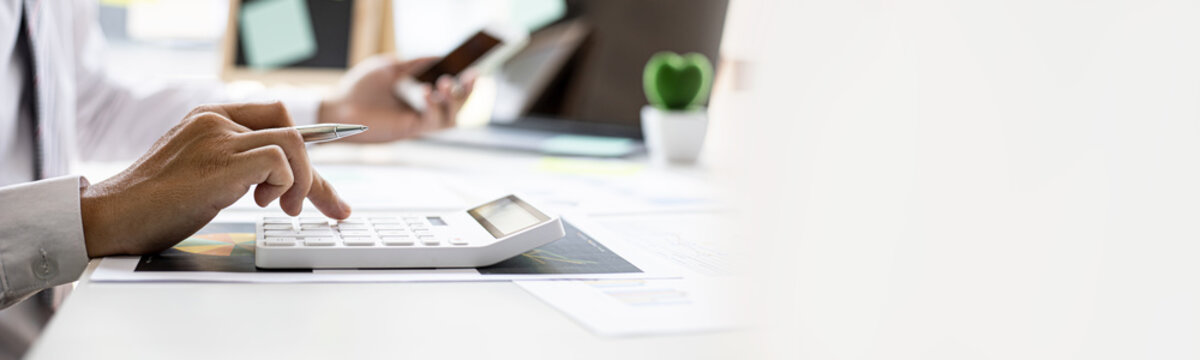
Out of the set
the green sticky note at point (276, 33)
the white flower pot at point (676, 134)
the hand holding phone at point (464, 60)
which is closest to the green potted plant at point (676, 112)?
the white flower pot at point (676, 134)

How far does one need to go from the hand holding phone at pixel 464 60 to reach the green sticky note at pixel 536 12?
0.28m

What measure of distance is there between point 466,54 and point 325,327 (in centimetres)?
82

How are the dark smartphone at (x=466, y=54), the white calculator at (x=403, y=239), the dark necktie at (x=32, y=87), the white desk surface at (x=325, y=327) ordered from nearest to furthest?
the white desk surface at (x=325, y=327), the white calculator at (x=403, y=239), the dark necktie at (x=32, y=87), the dark smartphone at (x=466, y=54)

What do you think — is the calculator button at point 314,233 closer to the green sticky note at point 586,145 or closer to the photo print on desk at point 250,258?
the photo print on desk at point 250,258

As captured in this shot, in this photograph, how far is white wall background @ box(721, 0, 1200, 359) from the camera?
1.66 feet

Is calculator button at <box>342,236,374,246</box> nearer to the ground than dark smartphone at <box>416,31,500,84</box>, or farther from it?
nearer to the ground

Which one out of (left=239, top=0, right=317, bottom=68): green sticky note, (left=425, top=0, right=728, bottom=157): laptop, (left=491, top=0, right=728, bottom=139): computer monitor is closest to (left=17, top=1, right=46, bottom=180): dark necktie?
(left=425, top=0, right=728, bottom=157): laptop

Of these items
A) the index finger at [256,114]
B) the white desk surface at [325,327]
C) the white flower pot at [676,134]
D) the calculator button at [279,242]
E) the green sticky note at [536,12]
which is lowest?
the white desk surface at [325,327]

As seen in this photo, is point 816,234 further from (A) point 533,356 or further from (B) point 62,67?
(B) point 62,67

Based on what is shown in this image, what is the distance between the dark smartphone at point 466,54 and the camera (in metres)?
1.16

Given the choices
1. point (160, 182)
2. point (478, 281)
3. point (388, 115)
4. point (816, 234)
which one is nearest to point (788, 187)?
point (816, 234)

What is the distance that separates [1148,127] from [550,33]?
1141 millimetres

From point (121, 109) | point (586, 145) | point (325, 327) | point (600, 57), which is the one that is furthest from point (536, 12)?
point (325, 327)

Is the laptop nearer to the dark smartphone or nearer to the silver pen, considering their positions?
the dark smartphone
